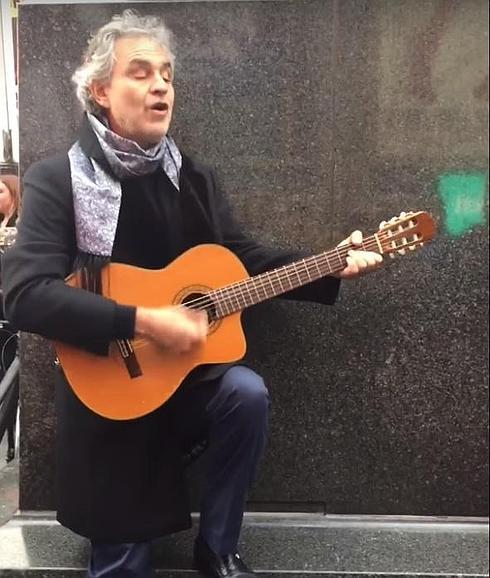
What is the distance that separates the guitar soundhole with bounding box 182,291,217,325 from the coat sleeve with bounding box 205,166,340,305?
31 cm

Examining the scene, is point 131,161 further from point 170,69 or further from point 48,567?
point 48,567

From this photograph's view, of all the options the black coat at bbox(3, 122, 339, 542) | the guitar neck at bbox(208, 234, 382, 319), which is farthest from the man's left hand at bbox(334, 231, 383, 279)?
the black coat at bbox(3, 122, 339, 542)

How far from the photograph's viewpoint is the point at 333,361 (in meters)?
2.86

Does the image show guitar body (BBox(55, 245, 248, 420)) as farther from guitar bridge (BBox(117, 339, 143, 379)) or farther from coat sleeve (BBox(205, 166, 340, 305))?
coat sleeve (BBox(205, 166, 340, 305))

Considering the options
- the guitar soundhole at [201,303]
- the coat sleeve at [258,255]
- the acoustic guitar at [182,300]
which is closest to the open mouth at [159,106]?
the coat sleeve at [258,255]

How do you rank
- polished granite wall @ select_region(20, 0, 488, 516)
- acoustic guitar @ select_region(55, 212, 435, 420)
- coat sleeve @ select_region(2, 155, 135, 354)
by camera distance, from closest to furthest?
coat sleeve @ select_region(2, 155, 135, 354)
acoustic guitar @ select_region(55, 212, 435, 420)
polished granite wall @ select_region(20, 0, 488, 516)

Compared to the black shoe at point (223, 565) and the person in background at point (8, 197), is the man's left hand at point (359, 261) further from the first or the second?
the person in background at point (8, 197)

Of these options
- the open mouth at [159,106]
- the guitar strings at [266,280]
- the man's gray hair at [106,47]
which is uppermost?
the man's gray hair at [106,47]

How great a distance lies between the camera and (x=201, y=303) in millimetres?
2305

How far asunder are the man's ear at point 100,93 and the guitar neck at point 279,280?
708mm

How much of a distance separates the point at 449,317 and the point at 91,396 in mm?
1382

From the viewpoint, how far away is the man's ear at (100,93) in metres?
2.41

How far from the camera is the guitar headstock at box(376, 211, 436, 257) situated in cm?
242

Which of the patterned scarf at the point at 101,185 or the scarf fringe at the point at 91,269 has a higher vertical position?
the patterned scarf at the point at 101,185
